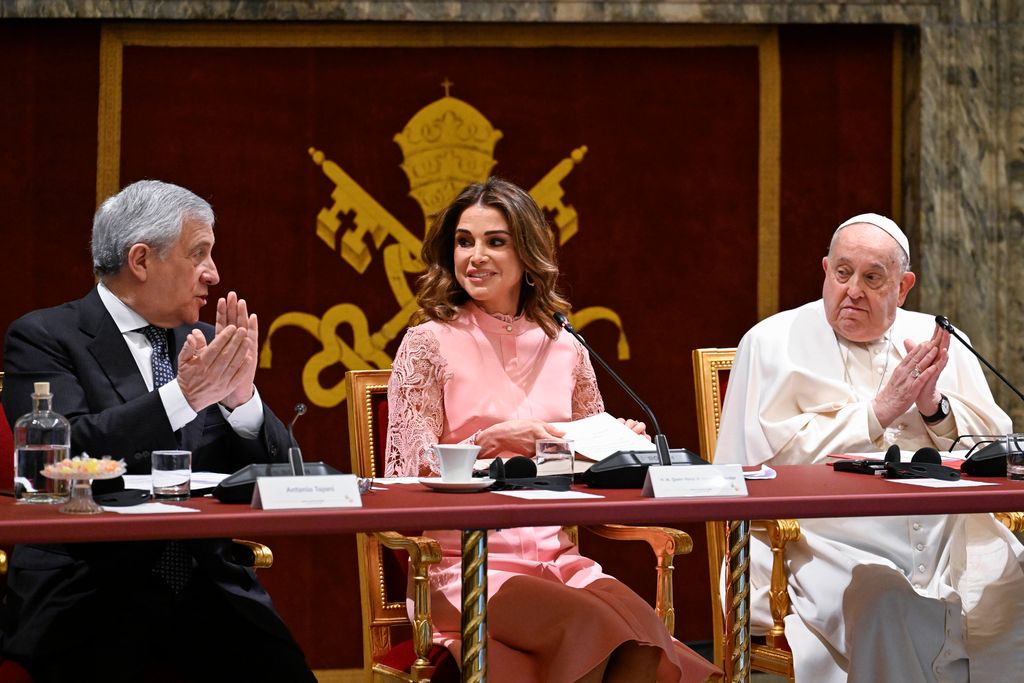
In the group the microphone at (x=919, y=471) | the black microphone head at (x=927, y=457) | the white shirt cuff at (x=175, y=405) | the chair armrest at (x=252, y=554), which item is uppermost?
the white shirt cuff at (x=175, y=405)

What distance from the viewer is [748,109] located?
17.6ft

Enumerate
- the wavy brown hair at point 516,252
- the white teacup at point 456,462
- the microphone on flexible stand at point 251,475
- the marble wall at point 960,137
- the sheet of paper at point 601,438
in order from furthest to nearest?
the marble wall at point 960,137 → the wavy brown hair at point 516,252 → the sheet of paper at point 601,438 → the white teacup at point 456,462 → the microphone on flexible stand at point 251,475

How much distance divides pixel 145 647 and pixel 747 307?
127 inches

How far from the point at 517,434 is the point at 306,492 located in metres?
1.05

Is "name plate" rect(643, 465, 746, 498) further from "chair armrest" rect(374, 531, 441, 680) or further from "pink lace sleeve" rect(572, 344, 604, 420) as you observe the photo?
"pink lace sleeve" rect(572, 344, 604, 420)

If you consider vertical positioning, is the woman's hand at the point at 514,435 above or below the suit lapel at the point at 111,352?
below

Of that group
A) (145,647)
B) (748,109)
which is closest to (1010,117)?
(748,109)

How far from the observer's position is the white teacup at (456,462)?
2.76 metres

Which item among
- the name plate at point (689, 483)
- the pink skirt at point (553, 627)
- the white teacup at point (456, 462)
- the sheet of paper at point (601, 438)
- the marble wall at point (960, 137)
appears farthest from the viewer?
the marble wall at point (960, 137)

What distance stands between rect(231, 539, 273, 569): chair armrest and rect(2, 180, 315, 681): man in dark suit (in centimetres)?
3

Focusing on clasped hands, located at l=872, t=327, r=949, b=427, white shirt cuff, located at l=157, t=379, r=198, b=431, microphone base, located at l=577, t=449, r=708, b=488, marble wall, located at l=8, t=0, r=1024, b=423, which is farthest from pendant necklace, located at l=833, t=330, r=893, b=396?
white shirt cuff, located at l=157, t=379, r=198, b=431

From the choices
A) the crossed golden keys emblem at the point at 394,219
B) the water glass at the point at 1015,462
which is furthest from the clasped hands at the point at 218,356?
the crossed golden keys emblem at the point at 394,219

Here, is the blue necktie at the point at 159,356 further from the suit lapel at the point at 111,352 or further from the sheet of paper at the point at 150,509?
the sheet of paper at the point at 150,509

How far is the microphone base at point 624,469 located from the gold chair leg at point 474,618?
1.02 feet
